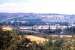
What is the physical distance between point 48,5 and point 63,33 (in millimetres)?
486

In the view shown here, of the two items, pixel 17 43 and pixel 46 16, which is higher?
pixel 46 16

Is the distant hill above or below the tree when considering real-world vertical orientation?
above

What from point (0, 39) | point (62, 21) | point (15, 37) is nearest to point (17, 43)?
point (15, 37)

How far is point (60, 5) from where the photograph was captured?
2.37 meters

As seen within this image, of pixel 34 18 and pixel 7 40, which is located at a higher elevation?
pixel 34 18

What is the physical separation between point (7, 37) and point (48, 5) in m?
0.79

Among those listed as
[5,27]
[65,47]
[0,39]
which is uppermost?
[5,27]

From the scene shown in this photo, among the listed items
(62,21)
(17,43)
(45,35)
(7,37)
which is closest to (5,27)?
(7,37)

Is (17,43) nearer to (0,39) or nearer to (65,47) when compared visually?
(0,39)

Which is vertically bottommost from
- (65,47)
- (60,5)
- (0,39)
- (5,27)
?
(65,47)

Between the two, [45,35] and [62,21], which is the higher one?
[62,21]

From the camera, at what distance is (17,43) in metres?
2.35

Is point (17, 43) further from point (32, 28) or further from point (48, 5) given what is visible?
point (48, 5)

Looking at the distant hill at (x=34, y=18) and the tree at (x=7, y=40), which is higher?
the distant hill at (x=34, y=18)
